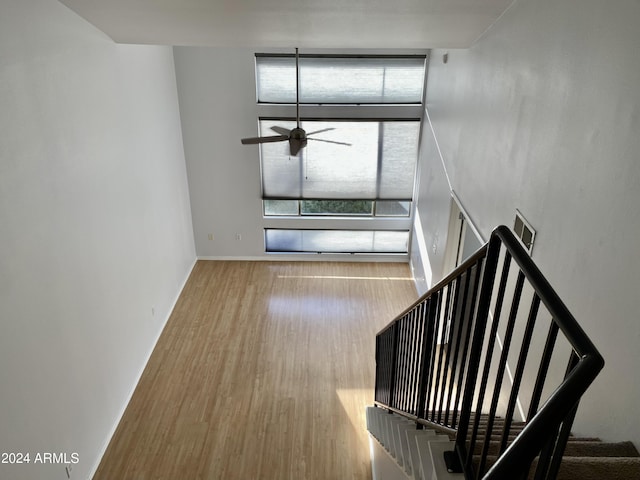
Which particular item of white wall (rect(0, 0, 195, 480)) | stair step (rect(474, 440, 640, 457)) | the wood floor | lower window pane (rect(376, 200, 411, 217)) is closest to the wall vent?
stair step (rect(474, 440, 640, 457))

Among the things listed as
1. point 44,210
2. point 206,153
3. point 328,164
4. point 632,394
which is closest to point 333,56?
point 328,164

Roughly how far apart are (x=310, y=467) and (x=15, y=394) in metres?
2.76

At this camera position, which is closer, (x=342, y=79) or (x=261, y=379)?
(x=261, y=379)

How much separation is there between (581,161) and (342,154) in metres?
5.40

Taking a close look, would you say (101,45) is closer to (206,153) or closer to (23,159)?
(23,159)

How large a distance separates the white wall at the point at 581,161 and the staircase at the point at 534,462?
149 mm

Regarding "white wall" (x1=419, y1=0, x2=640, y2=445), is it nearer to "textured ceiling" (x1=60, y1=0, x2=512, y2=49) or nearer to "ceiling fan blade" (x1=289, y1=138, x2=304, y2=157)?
"textured ceiling" (x1=60, y1=0, x2=512, y2=49)

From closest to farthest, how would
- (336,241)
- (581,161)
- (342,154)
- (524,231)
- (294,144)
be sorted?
(581,161), (524,231), (294,144), (342,154), (336,241)

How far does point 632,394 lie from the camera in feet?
6.92

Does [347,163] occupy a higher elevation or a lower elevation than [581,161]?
lower

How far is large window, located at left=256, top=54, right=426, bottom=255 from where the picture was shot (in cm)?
740

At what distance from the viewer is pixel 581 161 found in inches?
105

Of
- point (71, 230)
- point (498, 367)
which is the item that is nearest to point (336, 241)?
point (71, 230)

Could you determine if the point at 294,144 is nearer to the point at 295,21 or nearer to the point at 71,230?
the point at 295,21
